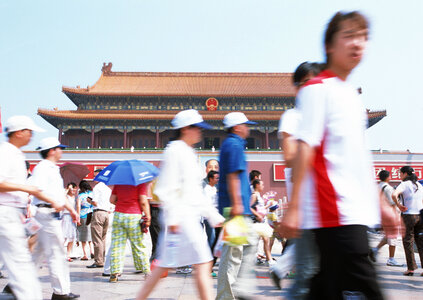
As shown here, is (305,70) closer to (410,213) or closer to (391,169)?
(410,213)

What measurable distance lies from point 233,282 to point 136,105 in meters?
22.4

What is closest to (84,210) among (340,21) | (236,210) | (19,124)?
(19,124)

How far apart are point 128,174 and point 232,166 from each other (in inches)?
90.5

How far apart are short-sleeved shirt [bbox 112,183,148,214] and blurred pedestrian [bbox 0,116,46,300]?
74.2 inches

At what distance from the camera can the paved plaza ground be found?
12.3ft

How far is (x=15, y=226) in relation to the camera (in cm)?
252

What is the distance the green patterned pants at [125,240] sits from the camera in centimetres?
446

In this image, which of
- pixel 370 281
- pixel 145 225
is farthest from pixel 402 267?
pixel 370 281

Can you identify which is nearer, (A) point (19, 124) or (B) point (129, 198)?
(A) point (19, 124)

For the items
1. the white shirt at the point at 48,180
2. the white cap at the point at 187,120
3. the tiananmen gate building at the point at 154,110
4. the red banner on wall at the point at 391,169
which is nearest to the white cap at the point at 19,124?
the white shirt at the point at 48,180

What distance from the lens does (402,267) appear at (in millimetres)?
5773

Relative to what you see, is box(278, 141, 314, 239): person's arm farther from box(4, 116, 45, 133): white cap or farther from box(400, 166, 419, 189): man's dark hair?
box(400, 166, 419, 189): man's dark hair

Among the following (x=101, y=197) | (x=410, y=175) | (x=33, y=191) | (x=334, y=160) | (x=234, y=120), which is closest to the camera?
(x=334, y=160)

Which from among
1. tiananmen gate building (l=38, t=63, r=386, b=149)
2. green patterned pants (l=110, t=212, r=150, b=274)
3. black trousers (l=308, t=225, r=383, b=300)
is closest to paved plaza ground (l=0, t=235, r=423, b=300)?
green patterned pants (l=110, t=212, r=150, b=274)
